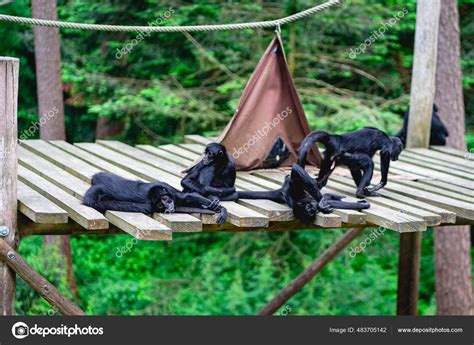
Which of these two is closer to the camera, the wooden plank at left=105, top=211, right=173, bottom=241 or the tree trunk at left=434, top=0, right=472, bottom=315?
the wooden plank at left=105, top=211, right=173, bottom=241

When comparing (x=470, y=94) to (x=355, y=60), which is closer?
(x=355, y=60)

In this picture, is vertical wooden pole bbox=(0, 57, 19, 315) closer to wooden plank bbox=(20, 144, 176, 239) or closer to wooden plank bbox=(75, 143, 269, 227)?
wooden plank bbox=(20, 144, 176, 239)

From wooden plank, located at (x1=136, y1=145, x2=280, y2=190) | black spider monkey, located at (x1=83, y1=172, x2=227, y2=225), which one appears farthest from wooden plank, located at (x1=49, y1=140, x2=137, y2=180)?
black spider monkey, located at (x1=83, y1=172, x2=227, y2=225)

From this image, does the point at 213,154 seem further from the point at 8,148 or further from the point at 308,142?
the point at 8,148

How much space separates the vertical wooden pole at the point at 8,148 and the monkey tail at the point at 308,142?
1731 millimetres

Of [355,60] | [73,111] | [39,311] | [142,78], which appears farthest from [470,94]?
[39,311]

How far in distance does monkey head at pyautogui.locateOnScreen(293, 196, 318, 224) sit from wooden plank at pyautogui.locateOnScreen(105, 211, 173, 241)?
2.97 ft

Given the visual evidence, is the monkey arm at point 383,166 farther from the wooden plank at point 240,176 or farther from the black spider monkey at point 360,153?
the wooden plank at point 240,176

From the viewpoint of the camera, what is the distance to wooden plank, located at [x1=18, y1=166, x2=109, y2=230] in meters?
4.52

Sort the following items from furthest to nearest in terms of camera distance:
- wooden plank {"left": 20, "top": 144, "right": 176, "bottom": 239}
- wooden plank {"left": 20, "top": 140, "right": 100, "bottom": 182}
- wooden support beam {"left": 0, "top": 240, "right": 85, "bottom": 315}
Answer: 1. wooden plank {"left": 20, "top": 140, "right": 100, "bottom": 182}
2. wooden support beam {"left": 0, "top": 240, "right": 85, "bottom": 315}
3. wooden plank {"left": 20, "top": 144, "right": 176, "bottom": 239}
